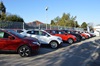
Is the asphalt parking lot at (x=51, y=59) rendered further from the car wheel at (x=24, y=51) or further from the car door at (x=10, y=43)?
the car door at (x=10, y=43)

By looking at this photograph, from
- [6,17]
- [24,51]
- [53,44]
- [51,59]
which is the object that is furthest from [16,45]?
[6,17]

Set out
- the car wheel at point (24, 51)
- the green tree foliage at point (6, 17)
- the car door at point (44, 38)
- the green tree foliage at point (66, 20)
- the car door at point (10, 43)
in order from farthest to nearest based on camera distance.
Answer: the green tree foliage at point (66, 20) < the green tree foliage at point (6, 17) < the car door at point (44, 38) < the car door at point (10, 43) < the car wheel at point (24, 51)

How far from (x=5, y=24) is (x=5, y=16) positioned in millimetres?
30691

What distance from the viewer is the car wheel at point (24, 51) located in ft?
42.7


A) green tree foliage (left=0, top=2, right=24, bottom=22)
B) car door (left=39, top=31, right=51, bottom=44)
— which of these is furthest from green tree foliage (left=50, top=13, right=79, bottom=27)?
car door (left=39, top=31, right=51, bottom=44)

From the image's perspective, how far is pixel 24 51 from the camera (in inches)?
514

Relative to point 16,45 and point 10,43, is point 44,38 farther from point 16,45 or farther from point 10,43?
point 10,43

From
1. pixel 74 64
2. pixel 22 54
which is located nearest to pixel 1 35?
pixel 22 54

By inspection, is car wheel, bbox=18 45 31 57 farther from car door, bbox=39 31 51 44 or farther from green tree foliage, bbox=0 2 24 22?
green tree foliage, bbox=0 2 24 22

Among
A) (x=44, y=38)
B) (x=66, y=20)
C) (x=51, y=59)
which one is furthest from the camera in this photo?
(x=66, y=20)

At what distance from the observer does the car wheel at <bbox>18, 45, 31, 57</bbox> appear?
1301 cm

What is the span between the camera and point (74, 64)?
35.6 feet

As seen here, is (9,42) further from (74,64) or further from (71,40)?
(71,40)

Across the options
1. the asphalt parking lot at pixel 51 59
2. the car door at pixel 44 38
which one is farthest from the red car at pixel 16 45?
the car door at pixel 44 38
